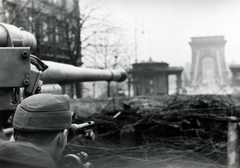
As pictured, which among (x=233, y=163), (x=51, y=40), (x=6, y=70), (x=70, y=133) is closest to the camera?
(x=70, y=133)

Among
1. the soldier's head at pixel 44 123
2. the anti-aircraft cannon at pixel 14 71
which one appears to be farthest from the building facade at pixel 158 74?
the soldier's head at pixel 44 123

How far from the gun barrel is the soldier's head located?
162cm

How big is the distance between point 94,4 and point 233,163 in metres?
15.7

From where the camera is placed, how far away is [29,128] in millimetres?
1621

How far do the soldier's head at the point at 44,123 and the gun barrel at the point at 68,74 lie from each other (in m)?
1.62

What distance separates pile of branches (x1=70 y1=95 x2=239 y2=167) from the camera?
5141 mm

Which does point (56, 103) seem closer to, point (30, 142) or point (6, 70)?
point (30, 142)

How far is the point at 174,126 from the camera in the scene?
527 centimetres

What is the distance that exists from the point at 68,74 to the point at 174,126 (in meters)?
2.11

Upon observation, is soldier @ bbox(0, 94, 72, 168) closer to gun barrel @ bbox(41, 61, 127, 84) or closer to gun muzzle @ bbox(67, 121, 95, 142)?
gun muzzle @ bbox(67, 121, 95, 142)

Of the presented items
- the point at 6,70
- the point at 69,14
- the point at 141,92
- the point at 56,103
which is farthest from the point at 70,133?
the point at 69,14

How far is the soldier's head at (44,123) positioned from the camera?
5.34 feet

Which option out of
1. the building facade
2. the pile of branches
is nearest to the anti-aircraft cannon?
the pile of branches

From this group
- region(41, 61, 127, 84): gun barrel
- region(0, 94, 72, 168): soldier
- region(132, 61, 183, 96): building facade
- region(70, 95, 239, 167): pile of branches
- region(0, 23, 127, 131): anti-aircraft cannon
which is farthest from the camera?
region(132, 61, 183, 96): building facade
